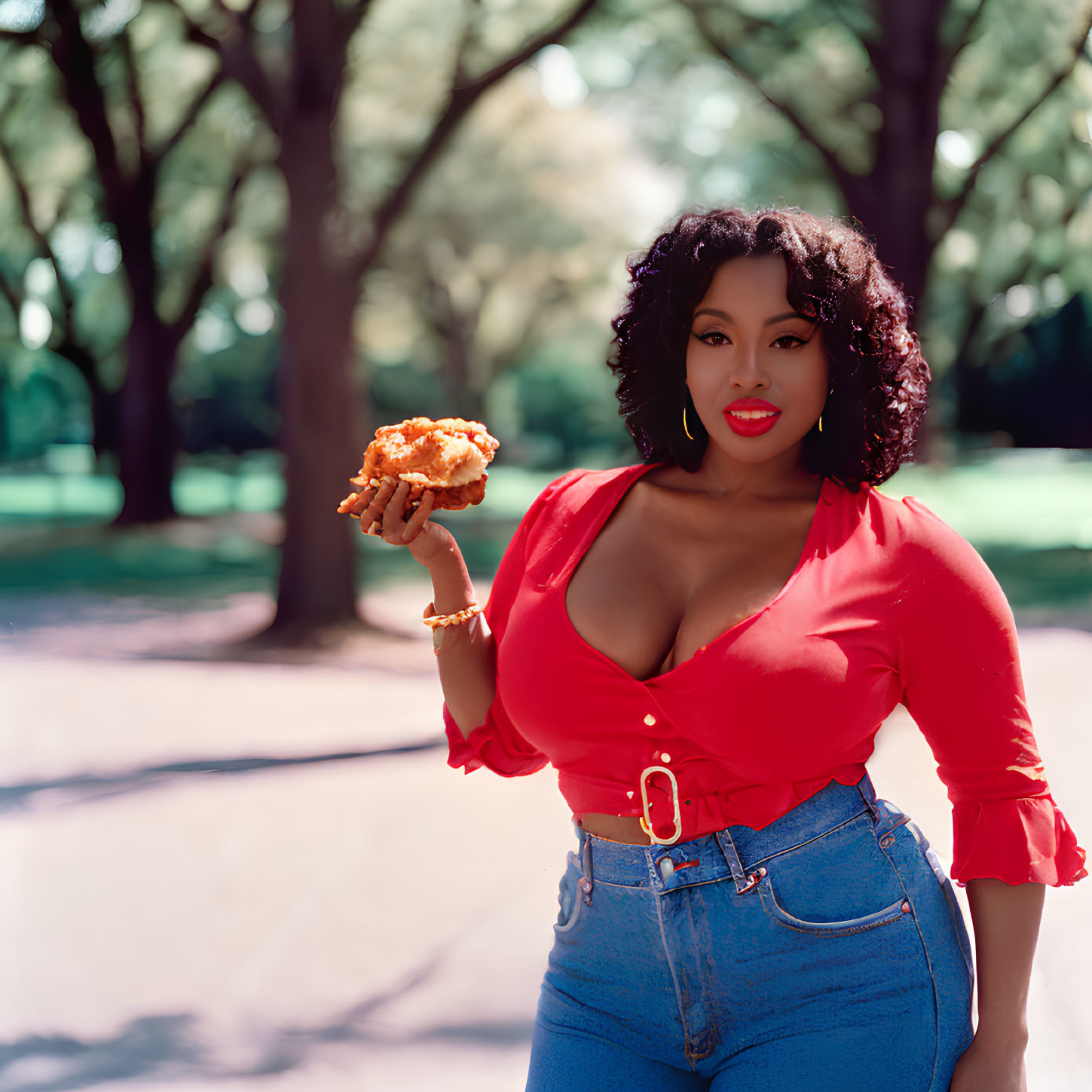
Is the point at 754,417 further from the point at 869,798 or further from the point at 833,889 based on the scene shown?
the point at 833,889

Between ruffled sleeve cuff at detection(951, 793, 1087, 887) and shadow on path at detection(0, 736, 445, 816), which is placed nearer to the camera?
ruffled sleeve cuff at detection(951, 793, 1087, 887)

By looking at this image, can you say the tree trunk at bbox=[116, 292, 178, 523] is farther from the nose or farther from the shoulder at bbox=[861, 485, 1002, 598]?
the shoulder at bbox=[861, 485, 1002, 598]

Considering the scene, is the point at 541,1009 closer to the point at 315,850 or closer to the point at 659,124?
the point at 315,850

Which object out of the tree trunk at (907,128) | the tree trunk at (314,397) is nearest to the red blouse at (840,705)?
the tree trunk at (907,128)

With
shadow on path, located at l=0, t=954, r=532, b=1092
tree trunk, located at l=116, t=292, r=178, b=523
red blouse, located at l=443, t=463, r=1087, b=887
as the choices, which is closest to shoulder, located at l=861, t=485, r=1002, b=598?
red blouse, located at l=443, t=463, r=1087, b=887

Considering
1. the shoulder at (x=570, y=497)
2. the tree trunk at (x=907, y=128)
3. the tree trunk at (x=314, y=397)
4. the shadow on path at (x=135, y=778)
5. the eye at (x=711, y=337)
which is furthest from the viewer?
the tree trunk at (x=314, y=397)

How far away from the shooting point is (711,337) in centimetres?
189

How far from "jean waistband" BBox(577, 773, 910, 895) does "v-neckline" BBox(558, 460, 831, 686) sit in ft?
0.75

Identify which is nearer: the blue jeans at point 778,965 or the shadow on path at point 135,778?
the blue jeans at point 778,965

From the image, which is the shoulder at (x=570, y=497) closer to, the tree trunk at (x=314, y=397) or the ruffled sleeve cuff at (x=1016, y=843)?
the ruffled sleeve cuff at (x=1016, y=843)

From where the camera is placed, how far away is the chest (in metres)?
1.77

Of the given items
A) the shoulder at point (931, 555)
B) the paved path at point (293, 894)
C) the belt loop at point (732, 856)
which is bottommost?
the paved path at point (293, 894)

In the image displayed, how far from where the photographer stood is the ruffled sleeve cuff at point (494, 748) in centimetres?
204

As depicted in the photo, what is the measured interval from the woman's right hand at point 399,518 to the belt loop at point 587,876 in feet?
1.62
